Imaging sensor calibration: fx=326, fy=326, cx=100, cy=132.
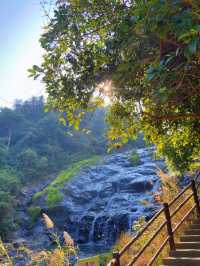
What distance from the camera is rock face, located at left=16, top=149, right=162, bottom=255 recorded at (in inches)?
668

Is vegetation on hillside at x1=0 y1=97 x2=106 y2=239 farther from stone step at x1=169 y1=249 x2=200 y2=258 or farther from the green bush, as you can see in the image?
stone step at x1=169 y1=249 x2=200 y2=258

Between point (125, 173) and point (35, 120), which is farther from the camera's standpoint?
point (35, 120)

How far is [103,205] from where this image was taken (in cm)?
1973

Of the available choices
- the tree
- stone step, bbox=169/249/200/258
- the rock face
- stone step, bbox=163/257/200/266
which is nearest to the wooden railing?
stone step, bbox=169/249/200/258

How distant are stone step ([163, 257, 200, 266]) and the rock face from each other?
931 cm

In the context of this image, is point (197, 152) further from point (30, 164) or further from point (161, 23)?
point (30, 164)

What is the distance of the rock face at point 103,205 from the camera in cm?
1698

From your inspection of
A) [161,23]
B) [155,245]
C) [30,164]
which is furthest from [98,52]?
[30,164]

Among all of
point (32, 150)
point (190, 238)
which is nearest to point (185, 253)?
point (190, 238)

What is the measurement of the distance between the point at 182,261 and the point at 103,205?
1529cm

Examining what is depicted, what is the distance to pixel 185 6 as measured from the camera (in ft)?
10.3

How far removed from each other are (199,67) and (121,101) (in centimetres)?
231

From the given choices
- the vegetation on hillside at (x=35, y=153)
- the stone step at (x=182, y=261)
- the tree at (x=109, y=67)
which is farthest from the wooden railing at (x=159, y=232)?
the vegetation on hillside at (x=35, y=153)

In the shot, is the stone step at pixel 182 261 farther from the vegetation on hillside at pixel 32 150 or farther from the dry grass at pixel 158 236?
the vegetation on hillside at pixel 32 150
